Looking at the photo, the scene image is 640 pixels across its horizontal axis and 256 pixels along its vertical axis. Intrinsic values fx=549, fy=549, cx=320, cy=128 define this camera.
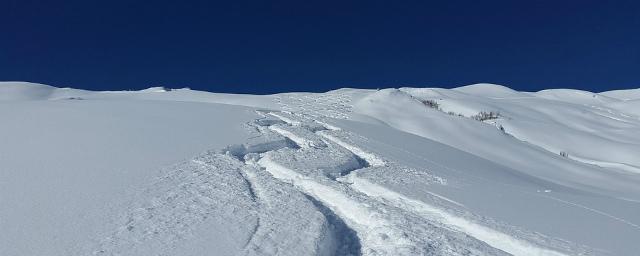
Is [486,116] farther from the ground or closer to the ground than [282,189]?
farther from the ground

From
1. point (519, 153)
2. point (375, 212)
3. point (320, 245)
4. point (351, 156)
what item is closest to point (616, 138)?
point (519, 153)

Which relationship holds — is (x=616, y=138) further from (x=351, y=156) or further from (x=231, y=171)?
(x=231, y=171)

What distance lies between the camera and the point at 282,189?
5250 millimetres

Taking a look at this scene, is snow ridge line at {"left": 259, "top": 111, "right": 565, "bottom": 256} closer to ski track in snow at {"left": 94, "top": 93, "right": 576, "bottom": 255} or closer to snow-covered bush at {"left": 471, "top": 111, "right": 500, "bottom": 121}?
ski track in snow at {"left": 94, "top": 93, "right": 576, "bottom": 255}

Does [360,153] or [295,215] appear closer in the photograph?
[295,215]

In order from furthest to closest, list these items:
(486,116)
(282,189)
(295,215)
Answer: (486,116) → (282,189) → (295,215)

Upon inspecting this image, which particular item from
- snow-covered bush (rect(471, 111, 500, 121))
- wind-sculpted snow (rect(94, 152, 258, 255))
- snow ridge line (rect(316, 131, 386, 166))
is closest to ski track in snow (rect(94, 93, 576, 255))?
wind-sculpted snow (rect(94, 152, 258, 255))

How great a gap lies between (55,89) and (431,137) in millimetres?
15367

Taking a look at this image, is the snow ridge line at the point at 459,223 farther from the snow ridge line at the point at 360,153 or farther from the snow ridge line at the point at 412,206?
the snow ridge line at the point at 360,153

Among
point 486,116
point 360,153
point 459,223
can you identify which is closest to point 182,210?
point 459,223

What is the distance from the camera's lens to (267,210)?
4.50 m

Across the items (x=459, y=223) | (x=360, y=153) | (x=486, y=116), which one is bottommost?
(x=459, y=223)

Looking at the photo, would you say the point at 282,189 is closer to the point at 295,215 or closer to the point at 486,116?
the point at 295,215

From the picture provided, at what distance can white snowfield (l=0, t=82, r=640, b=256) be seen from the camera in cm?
381
